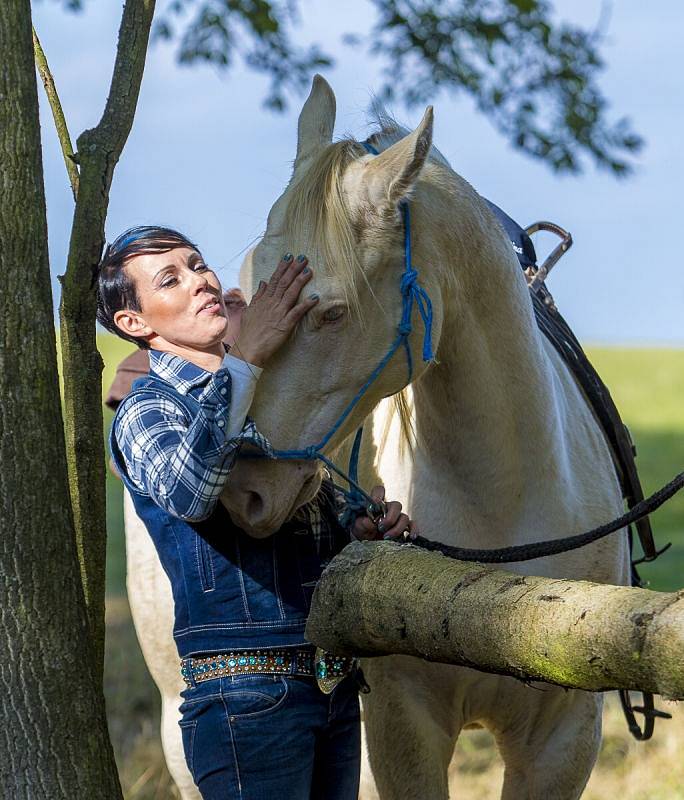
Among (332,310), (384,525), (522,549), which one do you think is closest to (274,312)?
(332,310)

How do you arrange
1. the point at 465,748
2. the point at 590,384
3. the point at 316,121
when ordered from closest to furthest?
the point at 316,121
the point at 590,384
the point at 465,748

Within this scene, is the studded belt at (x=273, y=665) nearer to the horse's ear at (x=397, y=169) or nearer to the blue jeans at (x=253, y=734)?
the blue jeans at (x=253, y=734)

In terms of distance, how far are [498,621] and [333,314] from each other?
709 mm

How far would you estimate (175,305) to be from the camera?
7.23 feet

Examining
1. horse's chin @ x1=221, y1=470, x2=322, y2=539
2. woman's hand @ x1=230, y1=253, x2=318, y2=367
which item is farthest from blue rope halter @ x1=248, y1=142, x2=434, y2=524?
woman's hand @ x1=230, y1=253, x2=318, y2=367

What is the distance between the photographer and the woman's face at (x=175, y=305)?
221cm

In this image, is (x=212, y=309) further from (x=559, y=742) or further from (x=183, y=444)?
(x=559, y=742)

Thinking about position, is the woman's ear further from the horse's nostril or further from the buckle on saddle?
the buckle on saddle

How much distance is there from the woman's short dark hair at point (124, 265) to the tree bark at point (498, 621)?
28.3 inches

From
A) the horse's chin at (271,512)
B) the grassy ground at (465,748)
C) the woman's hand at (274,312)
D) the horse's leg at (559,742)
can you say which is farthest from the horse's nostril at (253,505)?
the grassy ground at (465,748)

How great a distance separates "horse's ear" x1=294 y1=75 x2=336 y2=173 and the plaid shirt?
617 millimetres

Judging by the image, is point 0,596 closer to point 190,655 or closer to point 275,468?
point 190,655

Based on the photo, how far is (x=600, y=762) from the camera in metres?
4.34

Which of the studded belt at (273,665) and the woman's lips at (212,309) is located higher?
the woman's lips at (212,309)
